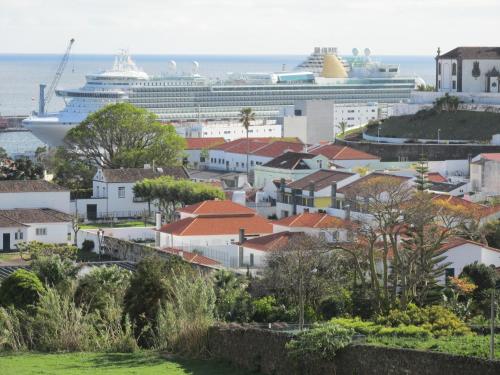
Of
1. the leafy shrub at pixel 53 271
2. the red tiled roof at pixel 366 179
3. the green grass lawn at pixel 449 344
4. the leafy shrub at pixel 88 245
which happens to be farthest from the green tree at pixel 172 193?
the green grass lawn at pixel 449 344

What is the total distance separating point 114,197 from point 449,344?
44.9 m

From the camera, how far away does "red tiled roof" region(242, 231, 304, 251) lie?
149 feet

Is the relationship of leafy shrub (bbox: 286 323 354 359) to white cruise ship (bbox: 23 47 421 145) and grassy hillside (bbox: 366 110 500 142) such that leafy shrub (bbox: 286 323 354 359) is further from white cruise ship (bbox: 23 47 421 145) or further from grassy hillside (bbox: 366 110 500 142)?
white cruise ship (bbox: 23 47 421 145)

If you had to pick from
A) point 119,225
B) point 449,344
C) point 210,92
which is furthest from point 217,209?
point 210,92

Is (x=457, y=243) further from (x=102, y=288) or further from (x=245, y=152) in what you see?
(x=245, y=152)

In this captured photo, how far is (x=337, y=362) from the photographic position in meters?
23.9

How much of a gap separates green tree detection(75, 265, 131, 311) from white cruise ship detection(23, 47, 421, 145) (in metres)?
94.8

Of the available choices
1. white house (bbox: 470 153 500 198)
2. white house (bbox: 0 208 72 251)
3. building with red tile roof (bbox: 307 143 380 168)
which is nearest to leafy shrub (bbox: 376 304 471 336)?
white house (bbox: 0 208 72 251)

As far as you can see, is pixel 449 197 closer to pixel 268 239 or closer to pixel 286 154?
pixel 268 239

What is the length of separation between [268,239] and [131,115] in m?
31.6

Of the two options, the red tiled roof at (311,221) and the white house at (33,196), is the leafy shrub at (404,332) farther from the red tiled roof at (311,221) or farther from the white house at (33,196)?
the white house at (33,196)

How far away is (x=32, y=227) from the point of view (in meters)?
56.1

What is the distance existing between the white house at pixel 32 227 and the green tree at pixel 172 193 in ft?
17.2

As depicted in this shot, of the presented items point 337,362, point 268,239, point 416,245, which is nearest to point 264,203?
point 268,239
